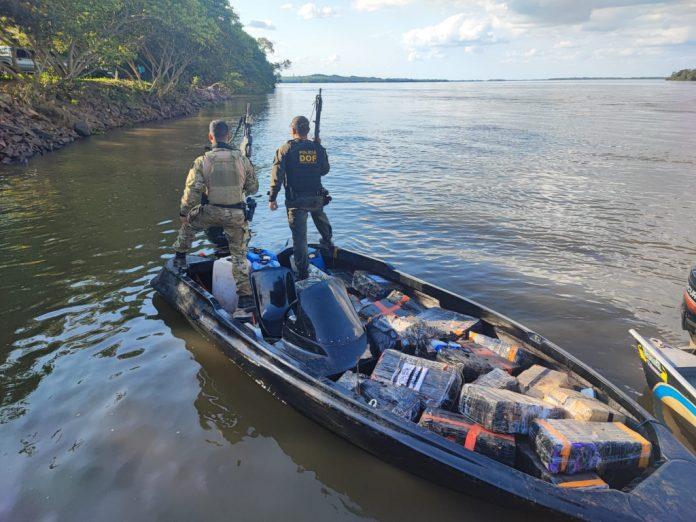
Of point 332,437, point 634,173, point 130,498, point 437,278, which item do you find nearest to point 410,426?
point 332,437

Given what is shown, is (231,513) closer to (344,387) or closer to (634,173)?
(344,387)

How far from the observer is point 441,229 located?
12.5m

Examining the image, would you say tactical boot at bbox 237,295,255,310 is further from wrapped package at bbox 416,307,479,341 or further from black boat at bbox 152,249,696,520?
wrapped package at bbox 416,307,479,341

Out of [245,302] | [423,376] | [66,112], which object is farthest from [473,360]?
[66,112]

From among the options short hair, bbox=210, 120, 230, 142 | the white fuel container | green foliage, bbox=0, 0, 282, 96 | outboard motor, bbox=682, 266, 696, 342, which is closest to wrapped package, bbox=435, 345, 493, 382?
outboard motor, bbox=682, 266, 696, 342

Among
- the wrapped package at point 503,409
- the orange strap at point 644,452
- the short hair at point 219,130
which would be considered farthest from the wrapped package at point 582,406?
the short hair at point 219,130

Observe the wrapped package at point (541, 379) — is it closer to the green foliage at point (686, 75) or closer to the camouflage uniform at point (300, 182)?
the camouflage uniform at point (300, 182)

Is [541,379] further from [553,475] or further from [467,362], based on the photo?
[553,475]

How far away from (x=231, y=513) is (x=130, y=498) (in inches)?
37.8

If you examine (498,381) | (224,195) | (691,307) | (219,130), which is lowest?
(498,381)

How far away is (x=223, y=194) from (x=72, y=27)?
2465 cm

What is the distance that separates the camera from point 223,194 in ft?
21.9

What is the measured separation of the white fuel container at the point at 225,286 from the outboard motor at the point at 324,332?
1772 millimetres

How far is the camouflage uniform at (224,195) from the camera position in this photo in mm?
6551
